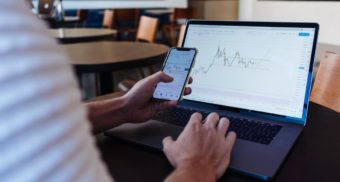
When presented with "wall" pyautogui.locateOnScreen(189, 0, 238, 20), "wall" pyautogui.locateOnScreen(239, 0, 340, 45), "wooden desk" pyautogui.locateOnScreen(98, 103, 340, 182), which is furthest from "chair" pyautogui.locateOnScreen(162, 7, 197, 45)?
"wooden desk" pyautogui.locateOnScreen(98, 103, 340, 182)

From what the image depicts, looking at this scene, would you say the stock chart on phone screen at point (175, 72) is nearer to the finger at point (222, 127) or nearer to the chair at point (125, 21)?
the finger at point (222, 127)

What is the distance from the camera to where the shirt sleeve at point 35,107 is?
0.70 feet

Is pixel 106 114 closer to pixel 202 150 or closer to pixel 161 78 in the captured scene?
pixel 161 78

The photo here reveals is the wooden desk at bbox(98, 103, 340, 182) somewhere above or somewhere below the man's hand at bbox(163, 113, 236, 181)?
below

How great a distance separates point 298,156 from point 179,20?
18.5 feet

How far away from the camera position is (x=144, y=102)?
0.81 m

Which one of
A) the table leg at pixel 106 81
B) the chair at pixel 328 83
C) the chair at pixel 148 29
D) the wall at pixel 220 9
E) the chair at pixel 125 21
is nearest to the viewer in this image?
the chair at pixel 328 83

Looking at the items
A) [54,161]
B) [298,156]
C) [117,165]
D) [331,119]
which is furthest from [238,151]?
[54,161]

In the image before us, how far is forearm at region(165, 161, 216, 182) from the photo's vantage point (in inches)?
19.2

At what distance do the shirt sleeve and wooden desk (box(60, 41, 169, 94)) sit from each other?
0.94 m

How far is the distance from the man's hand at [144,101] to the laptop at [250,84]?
20 millimetres

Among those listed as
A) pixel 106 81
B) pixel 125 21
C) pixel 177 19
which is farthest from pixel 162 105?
pixel 177 19

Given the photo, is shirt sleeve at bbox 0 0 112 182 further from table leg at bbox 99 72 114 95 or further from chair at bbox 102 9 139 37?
chair at bbox 102 9 139 37

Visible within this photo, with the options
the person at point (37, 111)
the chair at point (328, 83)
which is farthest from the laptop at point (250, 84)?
the person at point (37, 111)
